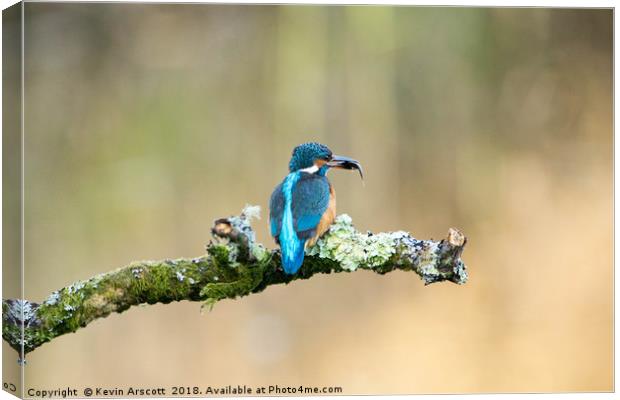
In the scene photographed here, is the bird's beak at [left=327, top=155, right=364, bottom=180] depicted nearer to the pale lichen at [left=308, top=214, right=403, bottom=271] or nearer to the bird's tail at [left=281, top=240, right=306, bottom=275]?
the pale lichen at [left=308, top=214, right=403, bottom=271]

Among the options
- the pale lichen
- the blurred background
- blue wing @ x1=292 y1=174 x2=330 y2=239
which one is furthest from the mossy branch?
the blurred background

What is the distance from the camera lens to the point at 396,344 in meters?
5.36

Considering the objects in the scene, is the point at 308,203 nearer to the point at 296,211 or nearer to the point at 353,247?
the point at 296,211

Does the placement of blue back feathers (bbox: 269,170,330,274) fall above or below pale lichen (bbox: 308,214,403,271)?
above

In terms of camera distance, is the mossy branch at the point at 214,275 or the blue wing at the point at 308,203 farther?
the blue wing at the point at 308,203

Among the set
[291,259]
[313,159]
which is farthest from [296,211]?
[313,159]

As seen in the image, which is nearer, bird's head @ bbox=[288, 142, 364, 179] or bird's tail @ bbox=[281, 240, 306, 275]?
bird's tail @ bbox=[281, 240, 306, 275]

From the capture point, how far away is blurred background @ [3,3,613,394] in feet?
17.0

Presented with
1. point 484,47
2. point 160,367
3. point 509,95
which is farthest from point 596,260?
point 160,367

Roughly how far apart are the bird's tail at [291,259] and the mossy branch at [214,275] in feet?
0.22

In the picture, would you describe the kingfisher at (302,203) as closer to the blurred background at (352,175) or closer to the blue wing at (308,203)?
the blue wing at (308,203)

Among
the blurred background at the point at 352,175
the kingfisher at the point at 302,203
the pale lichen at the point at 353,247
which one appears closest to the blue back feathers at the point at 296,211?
the kingfisher at the point at 302,203

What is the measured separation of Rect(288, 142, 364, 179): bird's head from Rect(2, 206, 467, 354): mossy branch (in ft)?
1.62

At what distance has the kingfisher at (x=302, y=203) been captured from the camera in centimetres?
450
